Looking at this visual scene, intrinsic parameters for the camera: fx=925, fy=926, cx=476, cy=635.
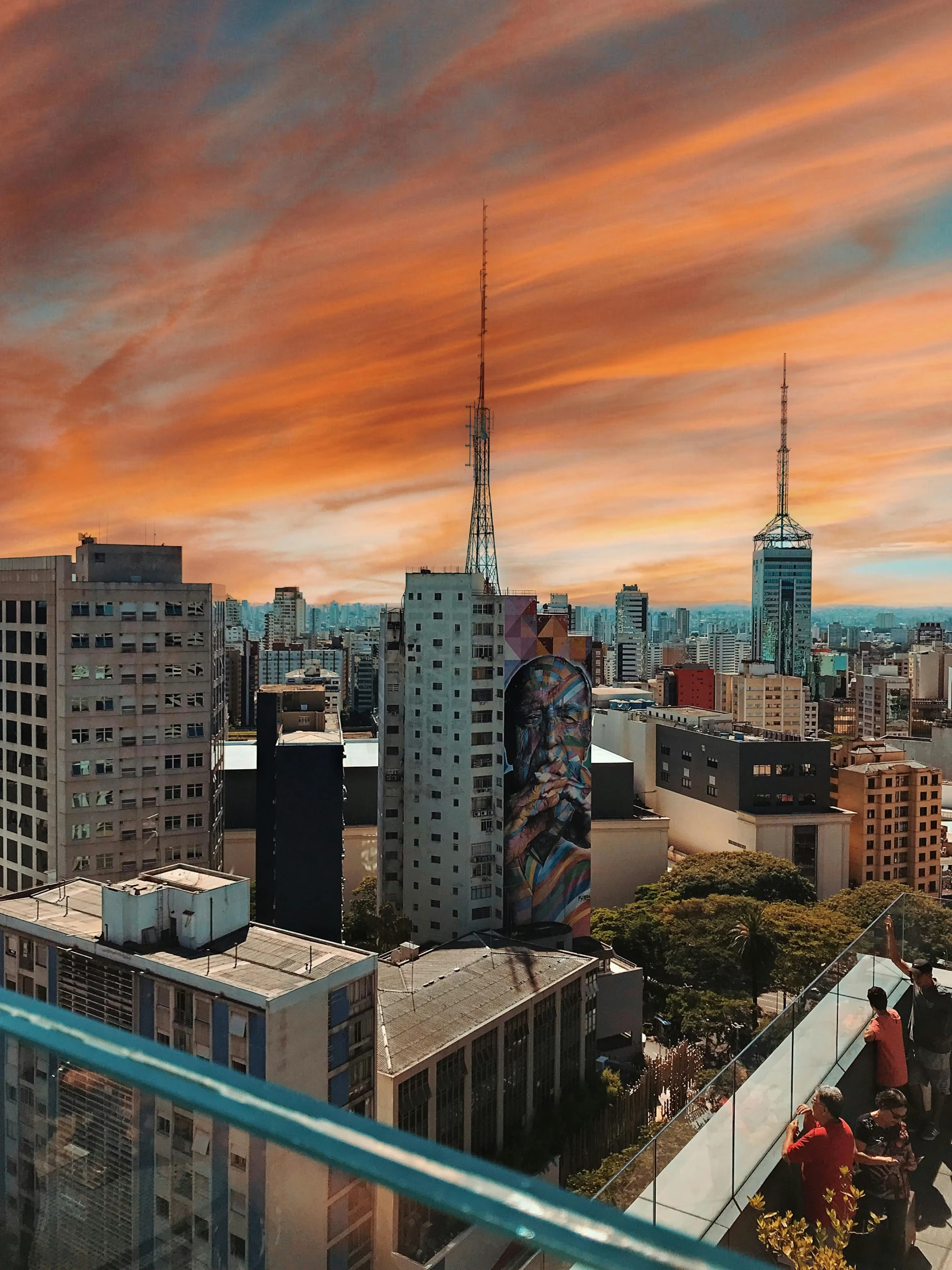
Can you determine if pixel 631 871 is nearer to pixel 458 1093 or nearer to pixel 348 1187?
pixel 458 1093

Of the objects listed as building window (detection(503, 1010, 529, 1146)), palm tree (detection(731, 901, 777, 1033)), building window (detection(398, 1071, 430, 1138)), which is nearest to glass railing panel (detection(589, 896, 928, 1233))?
building window (detection(398, 1071, 430, 1138))

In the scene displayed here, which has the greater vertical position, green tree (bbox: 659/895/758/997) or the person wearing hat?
the person wearing hat

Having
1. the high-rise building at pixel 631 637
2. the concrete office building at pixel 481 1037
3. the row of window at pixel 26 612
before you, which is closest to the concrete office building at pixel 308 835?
the concrete office building at pixel 481 1037

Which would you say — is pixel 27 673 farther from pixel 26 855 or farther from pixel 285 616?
pixel 285 616

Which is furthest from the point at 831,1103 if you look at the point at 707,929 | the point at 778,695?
the point at 778,695

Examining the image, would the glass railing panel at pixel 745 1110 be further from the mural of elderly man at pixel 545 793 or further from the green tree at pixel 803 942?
the mural of elderly man at pixel 545 793

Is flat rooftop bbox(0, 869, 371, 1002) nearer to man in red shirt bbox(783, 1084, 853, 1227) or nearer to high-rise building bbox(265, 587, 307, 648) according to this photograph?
man in red shirt bbox(783, 1084, 853, 1227)
